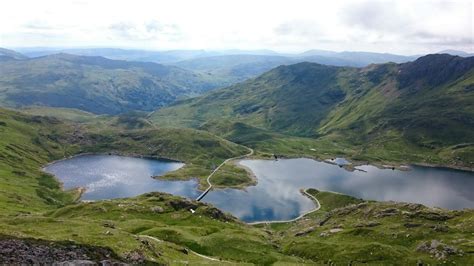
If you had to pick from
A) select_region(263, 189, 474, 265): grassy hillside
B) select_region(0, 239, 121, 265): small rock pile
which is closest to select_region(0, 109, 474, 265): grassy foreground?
select_region(263, 189, 474, 265): grassy hillside

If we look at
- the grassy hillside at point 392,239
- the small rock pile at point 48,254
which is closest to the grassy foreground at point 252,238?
the grassy hillside at point 392,239

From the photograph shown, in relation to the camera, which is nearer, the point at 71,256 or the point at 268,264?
the point at 71,256

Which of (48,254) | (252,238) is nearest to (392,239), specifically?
(252,238)

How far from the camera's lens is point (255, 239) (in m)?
114

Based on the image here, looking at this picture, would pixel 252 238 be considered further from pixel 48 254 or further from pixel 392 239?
pixel 48 254

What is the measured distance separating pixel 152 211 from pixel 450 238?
9269cm

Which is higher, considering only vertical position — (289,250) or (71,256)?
(71,256)

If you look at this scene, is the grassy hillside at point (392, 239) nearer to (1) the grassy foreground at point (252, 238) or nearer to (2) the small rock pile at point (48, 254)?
(1) the grassy foreground at point (252, 238)

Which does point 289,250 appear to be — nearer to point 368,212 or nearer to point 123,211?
point 368,212

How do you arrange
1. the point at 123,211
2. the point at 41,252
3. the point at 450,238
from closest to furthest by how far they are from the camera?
the point at 41,252 < the point at 450,238 < the point at 123,211

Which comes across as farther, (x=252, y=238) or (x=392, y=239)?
(x=252, y=238)

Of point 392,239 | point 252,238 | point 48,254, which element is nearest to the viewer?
point 48,254

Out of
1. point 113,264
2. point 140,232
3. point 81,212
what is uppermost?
point 113,264

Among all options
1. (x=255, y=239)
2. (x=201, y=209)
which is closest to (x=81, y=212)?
(x=201, y=209)
